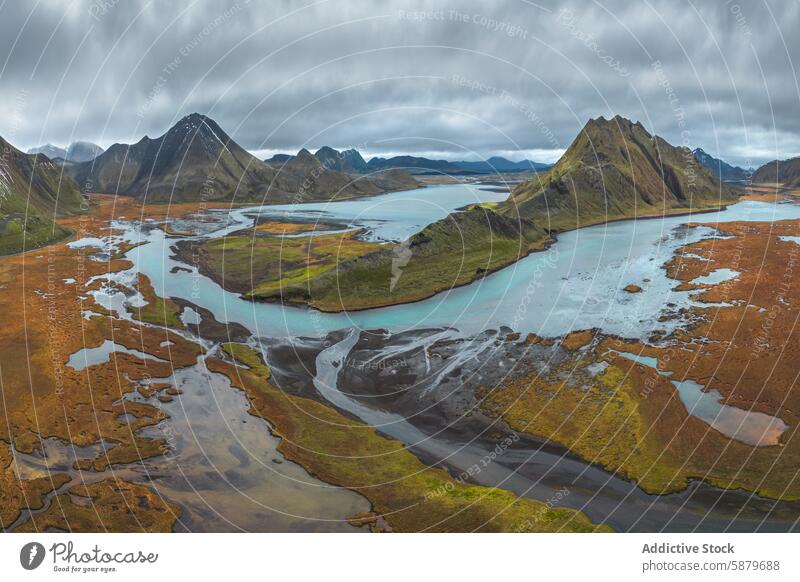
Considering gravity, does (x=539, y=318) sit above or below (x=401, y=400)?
above

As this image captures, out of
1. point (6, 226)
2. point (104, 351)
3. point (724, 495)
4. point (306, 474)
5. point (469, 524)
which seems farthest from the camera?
point (6, 226)

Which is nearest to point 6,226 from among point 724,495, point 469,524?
point 469,524

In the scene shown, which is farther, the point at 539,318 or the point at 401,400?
the point at 539,318

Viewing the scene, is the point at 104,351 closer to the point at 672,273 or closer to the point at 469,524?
the point at 469,524

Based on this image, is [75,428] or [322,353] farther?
[322,353]

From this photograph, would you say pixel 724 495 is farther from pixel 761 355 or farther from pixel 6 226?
pixel 6 226

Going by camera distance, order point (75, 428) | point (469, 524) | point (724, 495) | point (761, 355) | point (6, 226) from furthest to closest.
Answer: point (6, 226), point (761, 355), point (75, 428), point (724, 495), point (469, 524)

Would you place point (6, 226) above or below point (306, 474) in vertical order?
above

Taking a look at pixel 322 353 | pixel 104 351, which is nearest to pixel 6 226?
pixel 104 351

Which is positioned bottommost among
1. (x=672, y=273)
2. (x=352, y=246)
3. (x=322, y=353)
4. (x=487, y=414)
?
(x=487, y=414)
